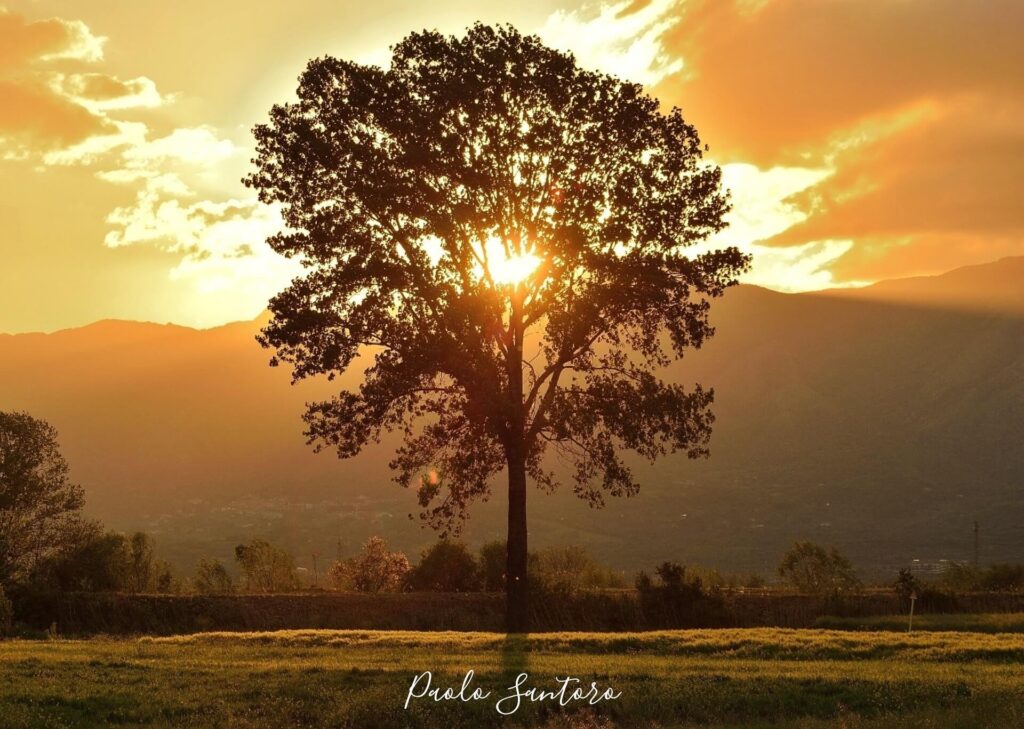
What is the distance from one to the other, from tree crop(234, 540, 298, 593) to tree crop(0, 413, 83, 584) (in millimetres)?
13825

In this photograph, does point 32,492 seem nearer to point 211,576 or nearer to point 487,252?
point 211,576

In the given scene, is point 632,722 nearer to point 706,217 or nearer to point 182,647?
point 182,647

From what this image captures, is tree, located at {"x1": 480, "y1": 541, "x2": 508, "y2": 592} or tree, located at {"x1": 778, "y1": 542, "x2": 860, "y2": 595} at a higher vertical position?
tree, located at {"x1": 480, "y1": 541, "x2": 508, "y2": 592}

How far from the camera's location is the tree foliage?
3653 cm

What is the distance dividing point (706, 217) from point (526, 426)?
383 inches

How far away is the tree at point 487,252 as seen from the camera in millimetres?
36531

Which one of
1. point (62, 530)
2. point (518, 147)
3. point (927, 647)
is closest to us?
point (927, 647)

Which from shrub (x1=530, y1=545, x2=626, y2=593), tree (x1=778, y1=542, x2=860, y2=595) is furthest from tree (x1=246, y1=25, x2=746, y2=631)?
tree (x1=778, y1=542, x2=860, y2=595)

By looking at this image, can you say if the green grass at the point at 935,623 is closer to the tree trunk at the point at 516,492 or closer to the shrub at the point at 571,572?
the shrub at the point at 571,572

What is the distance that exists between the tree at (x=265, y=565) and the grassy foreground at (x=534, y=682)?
4392 centimetres

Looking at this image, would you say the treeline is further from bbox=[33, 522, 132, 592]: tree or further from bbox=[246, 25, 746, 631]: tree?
bbox=[246, 25, 746, 631]: tree

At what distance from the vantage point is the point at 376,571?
67750 millimetres

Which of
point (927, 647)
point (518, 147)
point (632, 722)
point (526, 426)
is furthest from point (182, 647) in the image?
point (927, 647)

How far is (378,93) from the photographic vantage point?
125 feet
